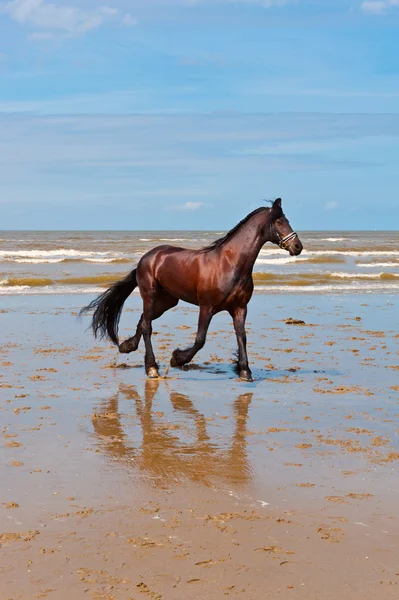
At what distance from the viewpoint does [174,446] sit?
19.9ft

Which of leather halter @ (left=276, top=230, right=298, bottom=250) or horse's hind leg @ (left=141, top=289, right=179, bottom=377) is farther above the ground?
leather halter @ (left=276, top=230, right=298, bottom=250)

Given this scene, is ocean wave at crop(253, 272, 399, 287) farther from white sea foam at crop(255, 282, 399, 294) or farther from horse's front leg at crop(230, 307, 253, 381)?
horse's front leg at crop(230, 307, 253, 381)

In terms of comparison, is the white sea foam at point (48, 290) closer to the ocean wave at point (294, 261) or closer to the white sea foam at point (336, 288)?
the white sea foam at point (336, 288)

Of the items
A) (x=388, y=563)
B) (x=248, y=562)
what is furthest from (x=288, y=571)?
(x=388, y=563)

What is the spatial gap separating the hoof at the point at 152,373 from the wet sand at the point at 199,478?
3.1 inches

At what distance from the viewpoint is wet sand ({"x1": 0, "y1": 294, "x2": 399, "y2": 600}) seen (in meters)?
3.77

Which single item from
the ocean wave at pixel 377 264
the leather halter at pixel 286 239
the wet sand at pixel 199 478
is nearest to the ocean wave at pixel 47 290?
the wet sand at pixel 199 478

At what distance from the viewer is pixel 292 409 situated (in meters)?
7.36

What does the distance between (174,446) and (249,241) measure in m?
3.38

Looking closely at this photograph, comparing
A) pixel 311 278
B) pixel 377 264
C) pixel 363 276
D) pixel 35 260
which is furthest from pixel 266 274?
pixel 35 260

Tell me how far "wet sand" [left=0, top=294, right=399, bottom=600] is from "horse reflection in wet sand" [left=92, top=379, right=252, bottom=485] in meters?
0.02

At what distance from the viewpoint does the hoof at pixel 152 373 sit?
8953 millimetres

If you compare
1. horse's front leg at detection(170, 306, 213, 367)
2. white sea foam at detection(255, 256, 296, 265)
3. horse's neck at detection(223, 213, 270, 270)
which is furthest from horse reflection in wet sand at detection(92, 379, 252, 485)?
white sea foam at detection(255, 256, 296, 265)

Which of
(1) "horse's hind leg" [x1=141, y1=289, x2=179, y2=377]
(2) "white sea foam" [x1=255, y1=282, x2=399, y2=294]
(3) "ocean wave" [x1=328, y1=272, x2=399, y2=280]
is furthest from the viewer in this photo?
(3) "ocean wave" [x1=328, y1=272, x2=399, y2=280]
